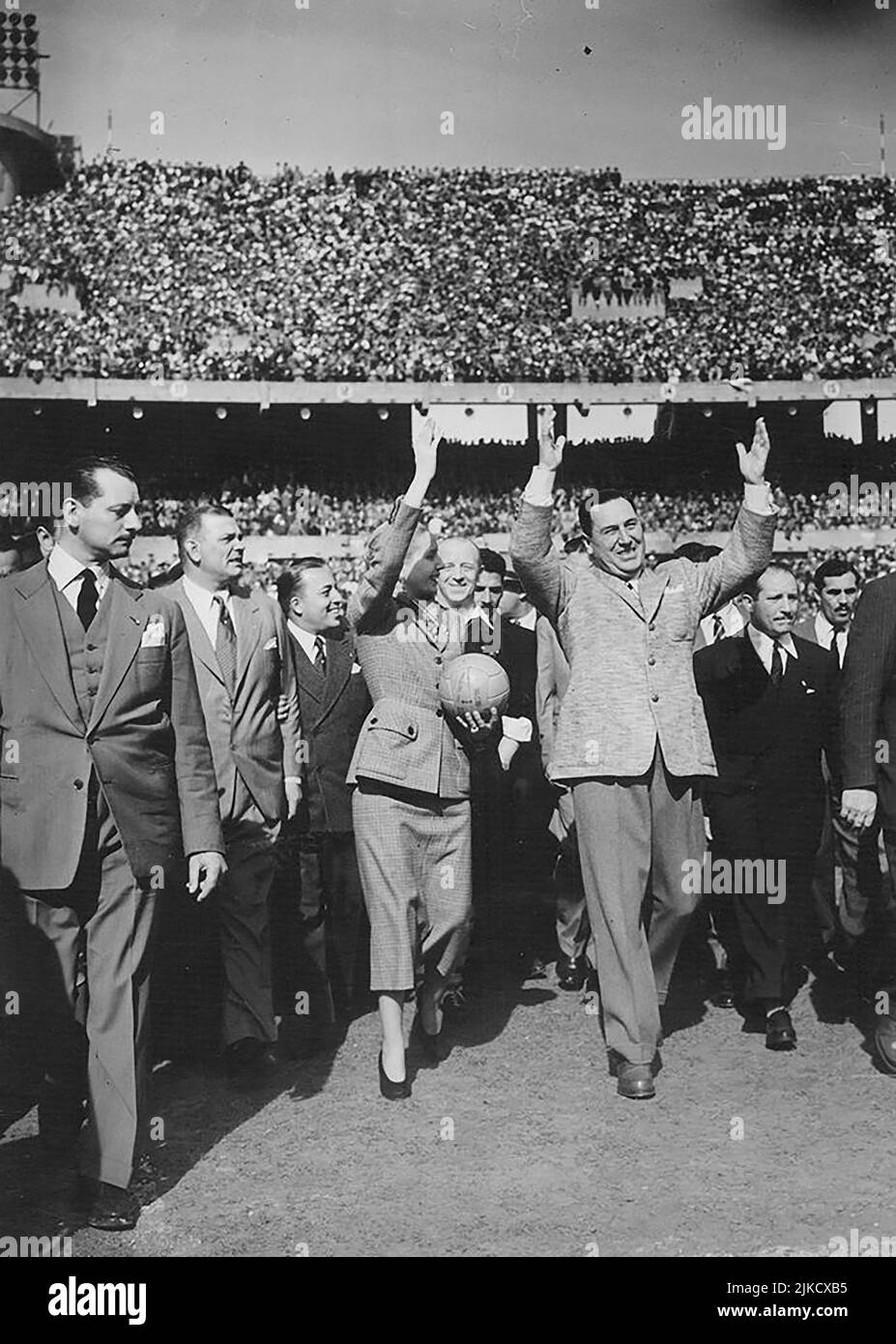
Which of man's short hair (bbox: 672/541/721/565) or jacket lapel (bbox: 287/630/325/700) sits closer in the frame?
jacket lapel (bbox: 287/630/325/700)

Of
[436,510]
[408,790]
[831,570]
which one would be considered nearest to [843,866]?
[831,570]

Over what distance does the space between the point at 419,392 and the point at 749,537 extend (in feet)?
54.6

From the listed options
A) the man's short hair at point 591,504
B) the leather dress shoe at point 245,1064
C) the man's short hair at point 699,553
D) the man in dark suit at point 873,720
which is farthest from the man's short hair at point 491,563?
the leather dress shoe at point 245,1064

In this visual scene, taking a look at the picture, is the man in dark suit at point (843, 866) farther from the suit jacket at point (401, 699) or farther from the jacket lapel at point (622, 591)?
the suit jacket at point (401, 699)

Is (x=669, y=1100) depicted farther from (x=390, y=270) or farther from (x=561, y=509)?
(x=390, y=270)

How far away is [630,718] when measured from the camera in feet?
17.8

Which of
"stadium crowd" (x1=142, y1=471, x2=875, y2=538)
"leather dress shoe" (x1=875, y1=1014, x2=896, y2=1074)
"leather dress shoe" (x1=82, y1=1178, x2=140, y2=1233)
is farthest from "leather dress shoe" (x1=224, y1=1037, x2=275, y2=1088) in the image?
"stadium crowd" (x1=142, y1=471, x2=875, y2=538)

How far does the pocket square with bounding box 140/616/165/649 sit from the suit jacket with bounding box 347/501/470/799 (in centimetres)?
106

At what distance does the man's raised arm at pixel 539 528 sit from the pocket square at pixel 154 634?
1.40 m

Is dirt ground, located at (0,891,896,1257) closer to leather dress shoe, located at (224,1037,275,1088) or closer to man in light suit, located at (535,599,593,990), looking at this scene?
leather dress shoe, located at (224,1037,275,1088)

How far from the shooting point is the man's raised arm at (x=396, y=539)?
5.18 m

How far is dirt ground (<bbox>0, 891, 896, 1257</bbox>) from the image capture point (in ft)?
13.3

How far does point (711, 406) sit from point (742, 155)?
1001cm

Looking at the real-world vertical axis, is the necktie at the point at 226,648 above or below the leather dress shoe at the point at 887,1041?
above
